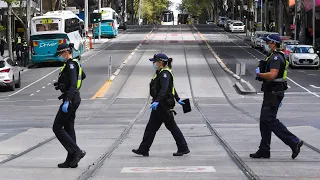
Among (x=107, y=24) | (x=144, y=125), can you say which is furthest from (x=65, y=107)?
(x=107, y=24)

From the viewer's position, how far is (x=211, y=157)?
46.1 feet

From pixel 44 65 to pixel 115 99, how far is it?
23110 millimetres

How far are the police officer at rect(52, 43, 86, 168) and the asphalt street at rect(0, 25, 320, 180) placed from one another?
1.03 ft

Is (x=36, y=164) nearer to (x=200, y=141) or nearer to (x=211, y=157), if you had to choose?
(x=211, y=157)

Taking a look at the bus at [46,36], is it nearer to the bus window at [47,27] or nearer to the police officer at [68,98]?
the bus window at [47,27]

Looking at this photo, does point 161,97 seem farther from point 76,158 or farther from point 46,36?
point 46,36

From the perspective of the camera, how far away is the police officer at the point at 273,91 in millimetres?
13078

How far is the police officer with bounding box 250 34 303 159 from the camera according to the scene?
42.9 feet

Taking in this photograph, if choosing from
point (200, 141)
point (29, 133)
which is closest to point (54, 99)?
point (29, 133)

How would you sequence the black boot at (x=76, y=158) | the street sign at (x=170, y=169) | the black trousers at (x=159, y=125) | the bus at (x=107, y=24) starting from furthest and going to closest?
the bus at (x=107, y=24) < the black trousers at (x=159, y=125) < the black boot at (x=76, y=158) < the street sign at (x=170, y=169)

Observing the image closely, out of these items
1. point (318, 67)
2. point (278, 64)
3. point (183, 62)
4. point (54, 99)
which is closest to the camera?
point (278, 64)

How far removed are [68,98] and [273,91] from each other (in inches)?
128

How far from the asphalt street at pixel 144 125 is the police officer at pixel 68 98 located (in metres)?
0.31

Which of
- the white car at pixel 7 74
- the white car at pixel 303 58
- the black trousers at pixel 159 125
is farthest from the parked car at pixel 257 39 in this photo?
the black trousers at pixel 159 125
